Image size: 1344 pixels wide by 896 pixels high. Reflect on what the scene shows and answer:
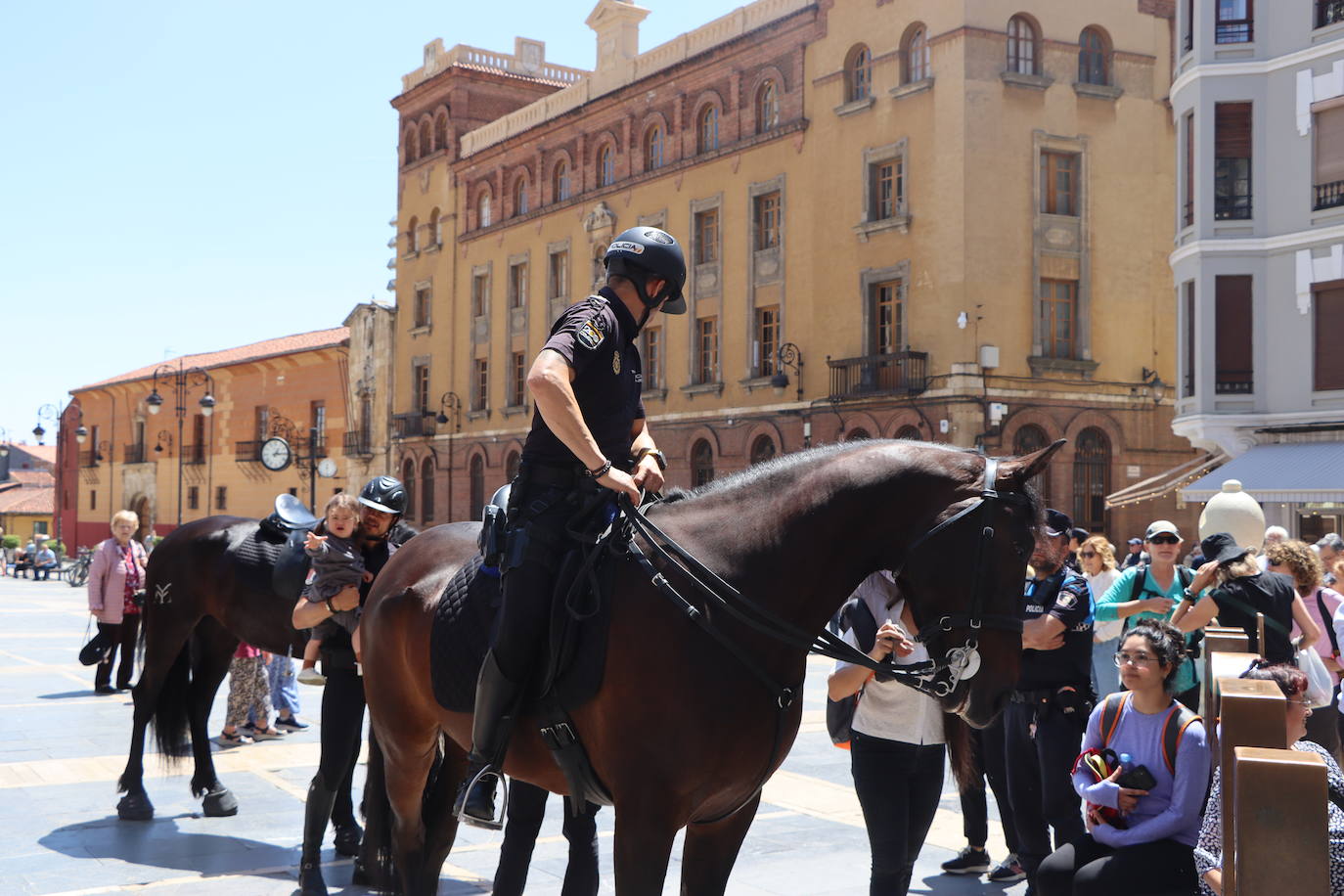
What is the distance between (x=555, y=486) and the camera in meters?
4.31

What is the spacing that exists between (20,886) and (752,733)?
450 cm

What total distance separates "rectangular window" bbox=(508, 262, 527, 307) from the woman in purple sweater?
40067 mm

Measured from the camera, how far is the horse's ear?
3.55 metres

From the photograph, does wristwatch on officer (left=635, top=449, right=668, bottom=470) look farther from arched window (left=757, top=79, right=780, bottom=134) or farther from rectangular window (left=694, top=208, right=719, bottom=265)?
rectangular window (left=694, top=208, right=719, bottom=265)

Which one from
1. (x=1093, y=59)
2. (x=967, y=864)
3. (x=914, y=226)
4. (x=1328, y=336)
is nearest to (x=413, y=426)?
(x=914, y=226)

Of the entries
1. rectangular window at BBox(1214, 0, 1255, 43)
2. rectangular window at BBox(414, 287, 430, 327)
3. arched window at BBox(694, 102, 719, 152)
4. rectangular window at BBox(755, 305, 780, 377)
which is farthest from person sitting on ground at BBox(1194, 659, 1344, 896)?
rectangular window at BBox(414, 287, 430, 327)

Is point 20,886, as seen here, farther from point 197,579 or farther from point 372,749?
point 197,579

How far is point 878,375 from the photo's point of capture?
3006 cm

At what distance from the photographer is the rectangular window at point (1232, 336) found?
24.6 metres

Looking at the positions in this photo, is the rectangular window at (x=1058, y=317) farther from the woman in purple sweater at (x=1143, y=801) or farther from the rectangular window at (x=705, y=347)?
the woman in purple sweater at (x=1143, y=801)

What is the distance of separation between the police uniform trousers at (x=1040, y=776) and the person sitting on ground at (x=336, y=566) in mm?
3538

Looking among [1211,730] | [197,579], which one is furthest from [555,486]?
[197,579]

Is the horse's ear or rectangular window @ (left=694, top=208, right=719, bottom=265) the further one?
rectangular window @ (left=694, top=208, right=719, bottom=265)

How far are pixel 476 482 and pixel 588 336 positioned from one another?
138 feet
